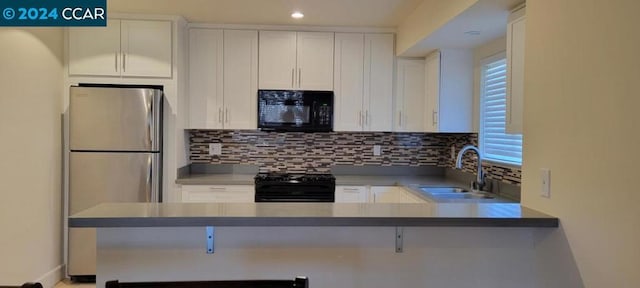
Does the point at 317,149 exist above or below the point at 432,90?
below

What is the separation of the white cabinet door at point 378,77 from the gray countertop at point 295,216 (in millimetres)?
2324

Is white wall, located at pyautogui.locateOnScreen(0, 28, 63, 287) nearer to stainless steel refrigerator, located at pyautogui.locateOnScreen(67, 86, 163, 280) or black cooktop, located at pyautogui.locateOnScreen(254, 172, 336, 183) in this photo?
stainless steel refrigerator, located at pyautogui.locateOnScreen(67, 86, 163, 280)

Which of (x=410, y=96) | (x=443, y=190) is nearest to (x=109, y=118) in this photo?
(x=410, y=96)

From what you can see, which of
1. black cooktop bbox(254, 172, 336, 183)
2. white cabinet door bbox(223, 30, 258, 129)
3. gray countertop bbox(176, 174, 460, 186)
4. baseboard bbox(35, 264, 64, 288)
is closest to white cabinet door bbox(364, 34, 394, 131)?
gray countertop bbox(176, 174, 460, 186)

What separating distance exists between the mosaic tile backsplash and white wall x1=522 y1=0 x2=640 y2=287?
101 inches

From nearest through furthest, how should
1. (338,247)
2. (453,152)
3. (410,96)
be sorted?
(338,247)
(410,96)
(453,152)

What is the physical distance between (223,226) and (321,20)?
2.61m

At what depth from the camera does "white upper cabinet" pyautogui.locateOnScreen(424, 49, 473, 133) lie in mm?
3674

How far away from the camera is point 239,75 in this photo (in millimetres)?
3963

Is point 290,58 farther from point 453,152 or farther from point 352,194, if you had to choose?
point 453,152

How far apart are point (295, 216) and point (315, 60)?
2.60m

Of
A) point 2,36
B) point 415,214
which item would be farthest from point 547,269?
point 2,36

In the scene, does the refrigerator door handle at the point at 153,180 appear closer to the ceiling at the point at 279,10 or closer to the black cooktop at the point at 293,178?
the black cooktop at the point at 293,178

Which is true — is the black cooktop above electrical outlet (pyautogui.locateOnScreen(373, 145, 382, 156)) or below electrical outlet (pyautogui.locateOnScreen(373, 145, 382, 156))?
below
